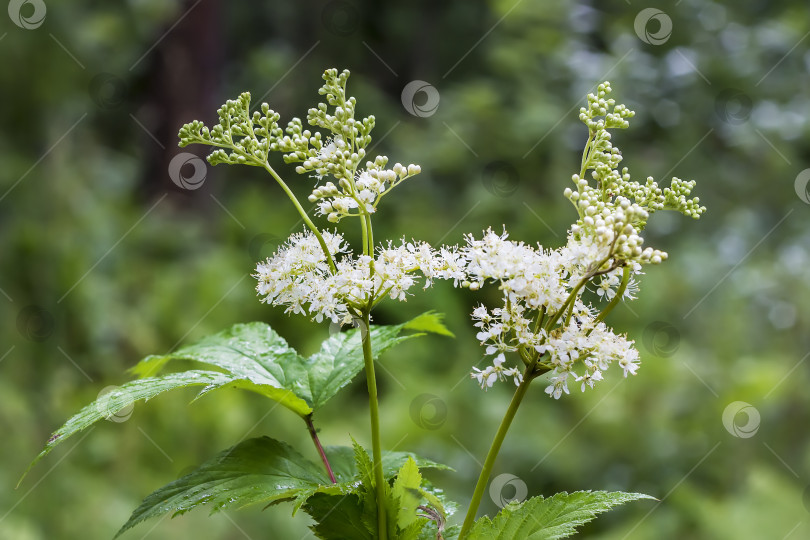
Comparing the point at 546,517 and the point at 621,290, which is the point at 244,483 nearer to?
the point at 546,517

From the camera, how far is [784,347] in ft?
13.4

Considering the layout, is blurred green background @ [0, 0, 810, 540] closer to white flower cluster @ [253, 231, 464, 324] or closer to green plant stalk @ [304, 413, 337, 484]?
green plant stalk @ [304, 413, 337, 484]

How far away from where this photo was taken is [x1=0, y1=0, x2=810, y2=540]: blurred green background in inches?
142

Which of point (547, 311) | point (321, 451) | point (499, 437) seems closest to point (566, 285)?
point (547, 311)

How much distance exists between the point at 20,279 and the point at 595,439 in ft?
10.6

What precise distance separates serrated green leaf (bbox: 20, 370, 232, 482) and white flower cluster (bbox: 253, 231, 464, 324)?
0.13 m

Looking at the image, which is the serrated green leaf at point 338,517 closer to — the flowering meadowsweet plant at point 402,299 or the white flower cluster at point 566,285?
the flowering meadowsweet plant at point 402,299

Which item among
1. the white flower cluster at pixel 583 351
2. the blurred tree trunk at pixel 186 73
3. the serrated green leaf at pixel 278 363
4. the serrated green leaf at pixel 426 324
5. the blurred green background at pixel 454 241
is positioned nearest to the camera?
the white flower cluster at pixel 583 351

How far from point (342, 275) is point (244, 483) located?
0.28m

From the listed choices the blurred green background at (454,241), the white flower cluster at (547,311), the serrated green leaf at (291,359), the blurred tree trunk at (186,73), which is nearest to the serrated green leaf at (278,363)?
the serrated green leaf at (291,359)

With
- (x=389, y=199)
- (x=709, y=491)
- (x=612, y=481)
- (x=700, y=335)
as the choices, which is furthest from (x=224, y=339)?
(x=389, y=199)

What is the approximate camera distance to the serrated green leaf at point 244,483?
806 millimetres

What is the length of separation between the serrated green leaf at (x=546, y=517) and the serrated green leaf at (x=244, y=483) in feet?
0.58

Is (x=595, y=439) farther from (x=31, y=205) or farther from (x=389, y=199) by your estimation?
(x=31, y=205)
